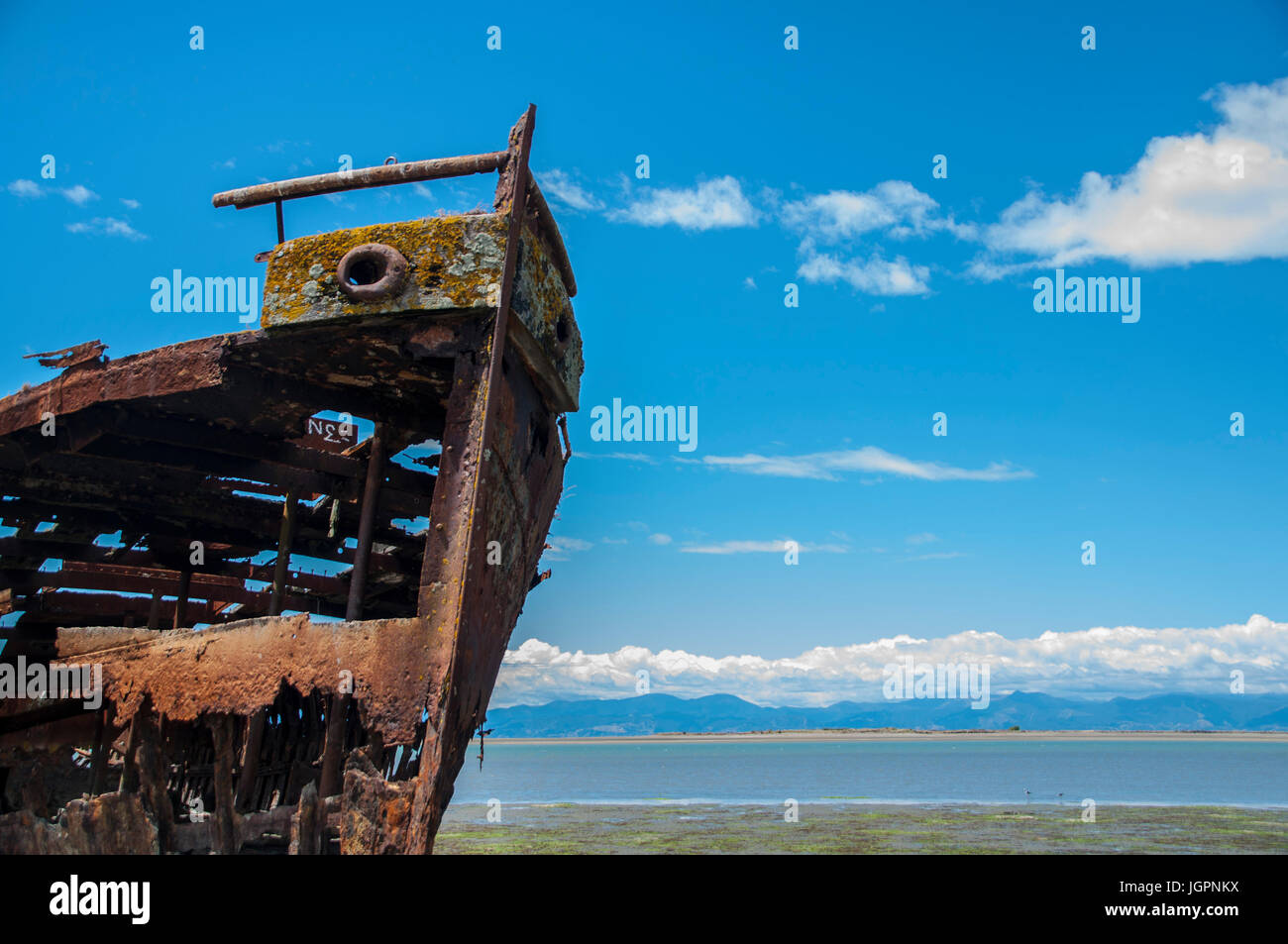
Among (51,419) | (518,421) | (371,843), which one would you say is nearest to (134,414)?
(51,419)

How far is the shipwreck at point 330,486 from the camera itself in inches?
198

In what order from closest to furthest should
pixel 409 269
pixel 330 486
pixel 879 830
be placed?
pixel 409 269
pixel 330 486
pixel 879 830

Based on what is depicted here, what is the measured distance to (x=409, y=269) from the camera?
5730mm

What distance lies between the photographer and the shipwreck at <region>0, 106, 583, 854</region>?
504cm

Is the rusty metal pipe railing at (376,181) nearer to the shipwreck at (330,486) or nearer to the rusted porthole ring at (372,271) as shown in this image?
the shipwreck at (330,486)

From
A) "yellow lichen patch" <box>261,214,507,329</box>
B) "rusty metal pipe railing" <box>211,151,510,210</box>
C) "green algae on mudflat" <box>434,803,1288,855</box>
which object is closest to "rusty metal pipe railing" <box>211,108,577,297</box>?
"rusty metal pipe railing" <box>211,151,510,210</box>

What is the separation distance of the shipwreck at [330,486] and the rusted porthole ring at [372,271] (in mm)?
16

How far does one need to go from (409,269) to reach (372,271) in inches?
10.2

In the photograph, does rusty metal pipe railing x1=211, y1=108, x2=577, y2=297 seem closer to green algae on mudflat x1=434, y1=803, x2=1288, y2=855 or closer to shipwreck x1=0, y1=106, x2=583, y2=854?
shipwreck x1=0, y1=106, x2=583, y2=854

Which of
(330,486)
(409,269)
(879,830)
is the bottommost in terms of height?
(879,830)

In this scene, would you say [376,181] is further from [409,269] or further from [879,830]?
→ [879,830]

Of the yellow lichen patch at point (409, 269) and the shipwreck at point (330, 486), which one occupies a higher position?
the yellow lichen patch at point (409, 269)

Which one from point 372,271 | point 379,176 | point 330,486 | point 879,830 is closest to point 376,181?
point 379,176

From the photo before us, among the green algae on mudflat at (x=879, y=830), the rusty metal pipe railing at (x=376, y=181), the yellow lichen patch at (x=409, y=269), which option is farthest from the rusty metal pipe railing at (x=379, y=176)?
the green algae on mudflat at (x=879, y=830)
